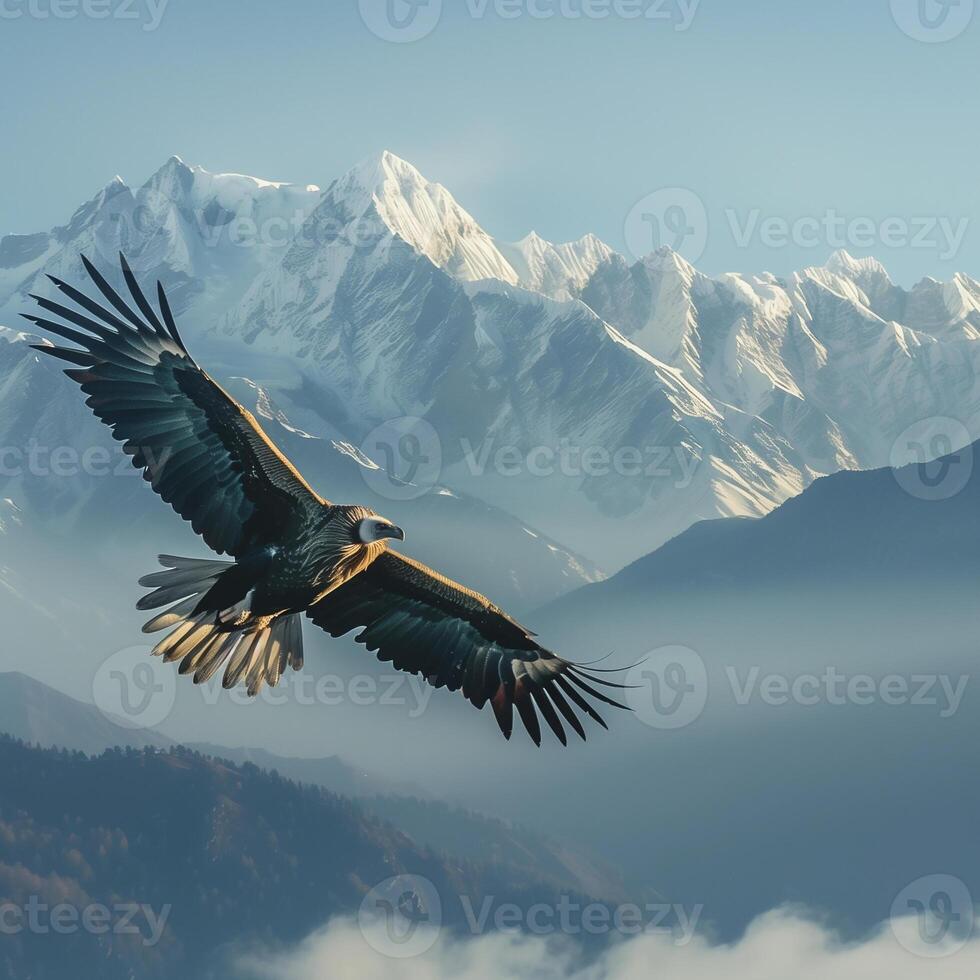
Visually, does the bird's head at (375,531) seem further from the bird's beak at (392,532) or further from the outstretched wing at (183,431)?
the outstretched wing at (183,431)

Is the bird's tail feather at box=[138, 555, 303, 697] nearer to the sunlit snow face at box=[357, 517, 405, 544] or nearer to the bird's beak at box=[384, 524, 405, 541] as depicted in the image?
the sunlit snow face at box=[357, 517, 405, 544]

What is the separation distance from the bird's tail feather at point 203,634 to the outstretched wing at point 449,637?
128cm

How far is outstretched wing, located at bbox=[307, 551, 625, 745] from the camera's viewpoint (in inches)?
1034

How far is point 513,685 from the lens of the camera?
26484mm

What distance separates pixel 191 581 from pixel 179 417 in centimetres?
286

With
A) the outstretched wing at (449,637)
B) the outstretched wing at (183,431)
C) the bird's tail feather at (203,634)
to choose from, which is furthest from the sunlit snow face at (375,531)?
the bird's tail feather at (203,634)

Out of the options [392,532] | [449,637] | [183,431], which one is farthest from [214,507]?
[449,637]

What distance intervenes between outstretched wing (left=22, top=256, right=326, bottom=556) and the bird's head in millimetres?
929

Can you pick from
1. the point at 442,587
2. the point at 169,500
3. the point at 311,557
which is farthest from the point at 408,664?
the point at 169,500

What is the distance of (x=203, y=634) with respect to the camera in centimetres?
2516

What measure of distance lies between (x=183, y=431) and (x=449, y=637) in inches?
253

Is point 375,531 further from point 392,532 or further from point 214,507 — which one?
point 214,507

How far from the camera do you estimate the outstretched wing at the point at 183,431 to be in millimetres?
23766

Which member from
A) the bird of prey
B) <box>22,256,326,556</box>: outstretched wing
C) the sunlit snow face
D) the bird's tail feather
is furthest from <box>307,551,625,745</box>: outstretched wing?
<box>22,256,326,556</box>: outstretched wing
